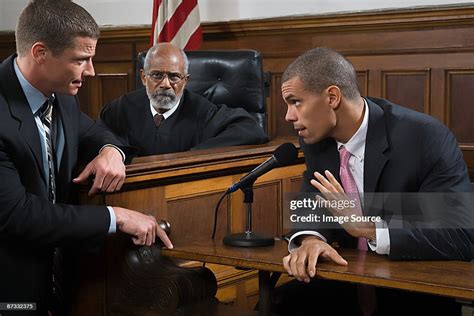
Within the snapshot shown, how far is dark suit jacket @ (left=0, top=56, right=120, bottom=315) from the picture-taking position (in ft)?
8.05

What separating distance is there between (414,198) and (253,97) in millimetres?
1858

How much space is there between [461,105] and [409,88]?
0.36m

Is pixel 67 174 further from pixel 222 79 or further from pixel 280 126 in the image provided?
pixel 280 126

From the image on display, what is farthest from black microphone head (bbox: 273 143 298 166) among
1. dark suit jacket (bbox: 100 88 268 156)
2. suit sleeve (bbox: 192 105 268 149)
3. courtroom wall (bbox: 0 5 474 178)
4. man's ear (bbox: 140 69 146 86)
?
courtroom wall (bbox: 0 5 474 178)

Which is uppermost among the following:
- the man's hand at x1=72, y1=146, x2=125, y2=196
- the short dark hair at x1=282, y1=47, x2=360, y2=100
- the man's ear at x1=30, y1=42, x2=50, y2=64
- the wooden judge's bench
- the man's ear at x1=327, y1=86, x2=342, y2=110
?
the man's ear at x1=30, y1=42, x2=50, y2=64

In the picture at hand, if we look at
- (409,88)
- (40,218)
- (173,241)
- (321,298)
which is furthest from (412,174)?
(409,88)

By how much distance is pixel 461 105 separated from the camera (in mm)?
5066

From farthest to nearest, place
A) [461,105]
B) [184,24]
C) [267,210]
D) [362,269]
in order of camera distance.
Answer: [184,24] < [461,105] < [267,210] < [362,269]

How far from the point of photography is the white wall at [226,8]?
542cm

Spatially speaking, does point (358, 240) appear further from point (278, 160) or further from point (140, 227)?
point (140, 227)

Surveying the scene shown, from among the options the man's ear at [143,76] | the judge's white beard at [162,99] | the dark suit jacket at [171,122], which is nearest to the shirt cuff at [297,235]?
the dark suit jacket at [171,122]

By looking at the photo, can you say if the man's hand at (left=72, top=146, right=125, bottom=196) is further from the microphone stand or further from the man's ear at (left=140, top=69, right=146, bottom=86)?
the man's ear at (left=140, top=69, right=146, bottom=86)

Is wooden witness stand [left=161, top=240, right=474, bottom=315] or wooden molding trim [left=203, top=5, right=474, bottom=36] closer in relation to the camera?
wooden witness stand [left=161, top=240, right=474, bottom=315]

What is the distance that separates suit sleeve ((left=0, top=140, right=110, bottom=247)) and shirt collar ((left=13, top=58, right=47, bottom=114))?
7.6 inches
